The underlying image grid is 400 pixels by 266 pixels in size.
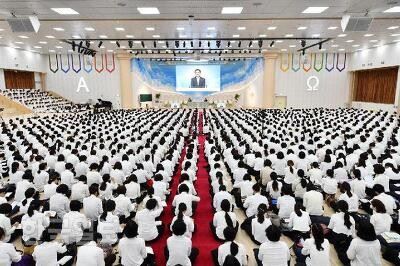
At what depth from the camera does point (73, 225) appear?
4.82 metres

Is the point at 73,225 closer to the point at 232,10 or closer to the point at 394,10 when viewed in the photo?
the point at 232,10

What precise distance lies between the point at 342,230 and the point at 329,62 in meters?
27.4

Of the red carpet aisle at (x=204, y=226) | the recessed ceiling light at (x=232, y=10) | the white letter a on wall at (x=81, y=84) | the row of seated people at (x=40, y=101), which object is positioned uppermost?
A: the recessed ceiling light at (x=232, y=10)

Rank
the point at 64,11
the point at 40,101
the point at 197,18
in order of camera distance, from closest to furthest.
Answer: the point at 64,11, the point at 197,18, the point at 40,101

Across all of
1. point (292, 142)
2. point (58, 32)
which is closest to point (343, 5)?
point (292, 142)

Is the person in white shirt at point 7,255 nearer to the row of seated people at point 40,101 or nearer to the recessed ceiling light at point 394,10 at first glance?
the recessed ceiling light at point 394,10

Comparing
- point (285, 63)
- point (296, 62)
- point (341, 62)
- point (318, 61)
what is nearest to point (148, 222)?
point (285, 63)

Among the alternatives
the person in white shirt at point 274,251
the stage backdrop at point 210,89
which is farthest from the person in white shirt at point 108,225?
the stage backdrop at point 210,89

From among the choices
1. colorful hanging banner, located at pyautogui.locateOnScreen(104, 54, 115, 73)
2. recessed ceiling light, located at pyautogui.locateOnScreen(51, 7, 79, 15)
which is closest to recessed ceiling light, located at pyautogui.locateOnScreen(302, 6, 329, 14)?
recessed ceiling light, located at pyautogui.locateOnScreen(51, 7, 79, 15)

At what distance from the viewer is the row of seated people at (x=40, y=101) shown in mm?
23750

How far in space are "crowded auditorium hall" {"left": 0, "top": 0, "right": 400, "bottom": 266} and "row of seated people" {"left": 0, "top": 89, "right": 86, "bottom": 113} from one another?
14 cm

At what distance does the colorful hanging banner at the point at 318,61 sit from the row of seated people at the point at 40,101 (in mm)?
22296

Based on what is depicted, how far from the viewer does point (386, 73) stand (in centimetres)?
2431

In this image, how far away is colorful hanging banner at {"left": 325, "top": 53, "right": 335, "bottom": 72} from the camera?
28.6 metres
